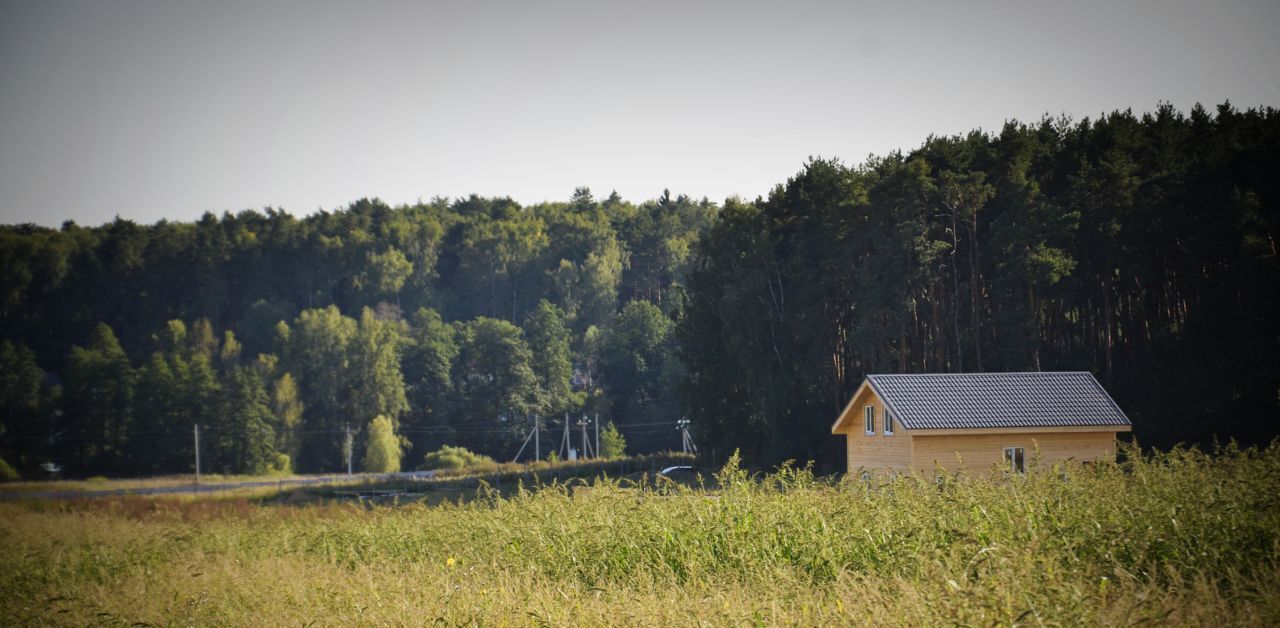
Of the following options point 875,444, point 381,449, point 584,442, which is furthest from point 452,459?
point 875,444

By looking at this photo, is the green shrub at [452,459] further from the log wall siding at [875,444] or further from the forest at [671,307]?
the log wall siding at [875,444]

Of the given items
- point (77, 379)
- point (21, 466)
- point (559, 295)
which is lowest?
point (21, 466)

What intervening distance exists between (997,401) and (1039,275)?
509 inches

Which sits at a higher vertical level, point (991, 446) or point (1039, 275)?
point (1039, 275)

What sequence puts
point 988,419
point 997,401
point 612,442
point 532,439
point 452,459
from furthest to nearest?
point 532,439 → point 452,459 → point 612,442 → point 997,401 → point 988,419

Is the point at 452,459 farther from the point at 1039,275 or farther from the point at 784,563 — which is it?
the point at 784,563

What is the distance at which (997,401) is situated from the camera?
1292 inches

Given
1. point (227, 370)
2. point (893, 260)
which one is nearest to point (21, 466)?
point (227, 370)

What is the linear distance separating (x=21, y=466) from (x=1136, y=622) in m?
95.2

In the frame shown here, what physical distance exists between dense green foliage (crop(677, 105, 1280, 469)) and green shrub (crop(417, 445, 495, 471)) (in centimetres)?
3919

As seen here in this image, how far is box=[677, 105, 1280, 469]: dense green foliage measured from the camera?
4119 cm

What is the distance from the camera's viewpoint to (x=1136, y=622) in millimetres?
6238

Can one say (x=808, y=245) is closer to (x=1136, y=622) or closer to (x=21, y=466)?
(x=1136, y=622)

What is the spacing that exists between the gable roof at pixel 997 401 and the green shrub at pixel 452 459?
59.2 m
